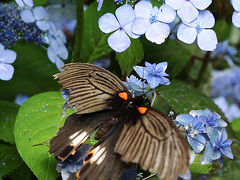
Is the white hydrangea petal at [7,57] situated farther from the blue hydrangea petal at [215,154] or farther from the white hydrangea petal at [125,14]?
the blue hydrangea petal at [215,154]

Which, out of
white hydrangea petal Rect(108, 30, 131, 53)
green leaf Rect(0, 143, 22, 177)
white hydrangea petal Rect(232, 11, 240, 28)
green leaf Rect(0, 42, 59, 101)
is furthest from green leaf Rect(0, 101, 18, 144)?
white hydrangea petal Rect(232, 11, 240, 28)

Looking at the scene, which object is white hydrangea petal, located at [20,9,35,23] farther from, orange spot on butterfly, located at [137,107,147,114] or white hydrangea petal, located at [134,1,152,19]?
orange spot on butterfly, located at [137,107,147,114]

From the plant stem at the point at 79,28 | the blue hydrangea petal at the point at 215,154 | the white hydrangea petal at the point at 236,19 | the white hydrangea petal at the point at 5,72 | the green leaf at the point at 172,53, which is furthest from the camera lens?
the green leaf at the point at 172,53

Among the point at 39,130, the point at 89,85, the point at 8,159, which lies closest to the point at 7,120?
the point at 8,159

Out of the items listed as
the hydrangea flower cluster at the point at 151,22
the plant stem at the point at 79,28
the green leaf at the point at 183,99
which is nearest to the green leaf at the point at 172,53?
the green leaf at the point at 183,99

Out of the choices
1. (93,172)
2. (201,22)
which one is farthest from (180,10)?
(93,172)

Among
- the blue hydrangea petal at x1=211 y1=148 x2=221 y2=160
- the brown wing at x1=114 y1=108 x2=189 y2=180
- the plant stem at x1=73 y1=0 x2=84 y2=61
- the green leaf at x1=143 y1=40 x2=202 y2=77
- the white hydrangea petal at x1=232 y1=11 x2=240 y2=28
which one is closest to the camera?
the brown wing at x1=114 y1=108 x2=189 y2=180
